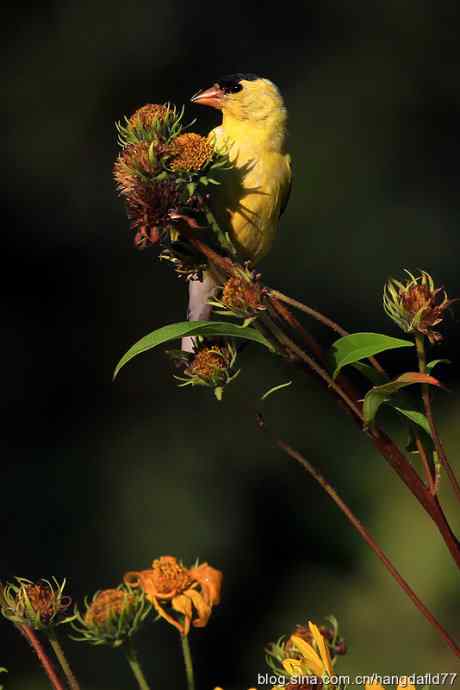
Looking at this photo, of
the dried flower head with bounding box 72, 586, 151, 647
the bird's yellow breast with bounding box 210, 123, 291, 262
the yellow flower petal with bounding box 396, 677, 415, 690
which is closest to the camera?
the yellow flower petal with bounding box 396, 677, 415, 690

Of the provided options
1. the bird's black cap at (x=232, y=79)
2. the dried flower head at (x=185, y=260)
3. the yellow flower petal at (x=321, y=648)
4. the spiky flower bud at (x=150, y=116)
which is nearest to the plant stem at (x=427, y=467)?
the yellow flower petal at (x=321, y=648)

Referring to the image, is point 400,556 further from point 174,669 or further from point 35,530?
point 35,530

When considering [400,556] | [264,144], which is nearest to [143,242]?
[264,144]

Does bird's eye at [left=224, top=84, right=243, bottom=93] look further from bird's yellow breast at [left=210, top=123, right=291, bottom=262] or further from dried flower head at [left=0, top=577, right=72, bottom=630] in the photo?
dried flower head at [left=0, top=577, right=72, bottom=630]

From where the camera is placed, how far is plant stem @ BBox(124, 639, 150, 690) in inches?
35.8

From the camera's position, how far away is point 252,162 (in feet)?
6.64

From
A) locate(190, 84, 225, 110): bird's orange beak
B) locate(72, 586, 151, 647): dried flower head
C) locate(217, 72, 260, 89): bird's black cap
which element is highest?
locate(217, 72, 260, 89): bird's black cap

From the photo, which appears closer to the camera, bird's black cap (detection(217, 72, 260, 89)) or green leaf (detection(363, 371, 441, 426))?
green leaf (detection(363, 371, 441, 426))

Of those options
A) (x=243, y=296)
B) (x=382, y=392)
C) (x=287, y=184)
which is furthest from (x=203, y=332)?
(x=287, y=184)

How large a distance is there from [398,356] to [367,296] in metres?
0.27

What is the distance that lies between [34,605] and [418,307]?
420 millimetres

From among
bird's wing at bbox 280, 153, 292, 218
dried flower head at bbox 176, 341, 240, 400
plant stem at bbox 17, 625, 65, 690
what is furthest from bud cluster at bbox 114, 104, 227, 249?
bird's wing at bbox 280, 153, 292, 218

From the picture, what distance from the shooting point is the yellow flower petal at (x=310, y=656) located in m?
0.88

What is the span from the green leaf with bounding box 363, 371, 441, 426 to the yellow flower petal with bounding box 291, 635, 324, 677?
17cm
